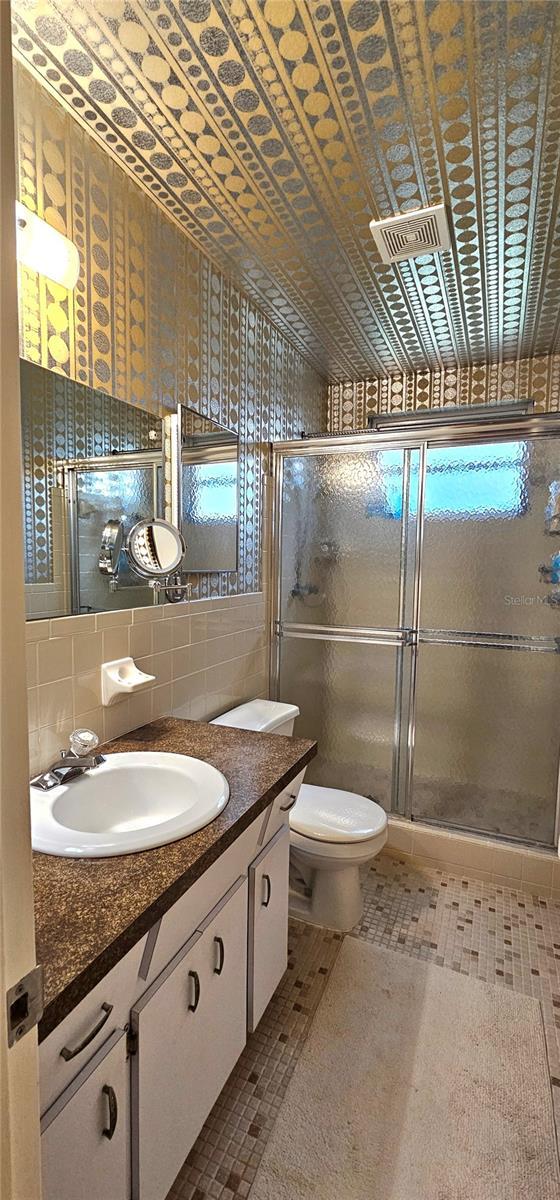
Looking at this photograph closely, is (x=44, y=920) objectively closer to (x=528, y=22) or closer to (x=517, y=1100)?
(x=517, y=1100)

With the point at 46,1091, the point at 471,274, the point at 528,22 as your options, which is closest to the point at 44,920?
the point at 46,1091

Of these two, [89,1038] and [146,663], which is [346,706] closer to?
[146,663]

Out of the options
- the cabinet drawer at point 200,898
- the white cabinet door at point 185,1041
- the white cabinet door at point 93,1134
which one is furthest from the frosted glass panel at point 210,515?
the white cabinet door at point 93,1134

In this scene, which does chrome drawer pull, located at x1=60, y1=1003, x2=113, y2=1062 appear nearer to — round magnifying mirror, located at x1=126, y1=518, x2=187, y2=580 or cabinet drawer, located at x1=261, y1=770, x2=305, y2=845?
cabinet drawer, located at x1=261, y1=770, x2=305, y2=845

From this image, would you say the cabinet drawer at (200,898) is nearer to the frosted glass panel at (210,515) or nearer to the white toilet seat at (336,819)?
the white toilet seat at (336,819)

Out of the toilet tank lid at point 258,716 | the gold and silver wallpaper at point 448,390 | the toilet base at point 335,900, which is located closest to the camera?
the toilet base at point 335,900

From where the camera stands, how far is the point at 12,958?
17.2 inches

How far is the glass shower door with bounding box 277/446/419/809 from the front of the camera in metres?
2.44

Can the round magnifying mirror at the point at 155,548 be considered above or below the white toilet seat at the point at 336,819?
above

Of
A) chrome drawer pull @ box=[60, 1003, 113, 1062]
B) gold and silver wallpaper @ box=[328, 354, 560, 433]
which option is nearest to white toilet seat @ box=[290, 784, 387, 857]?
chrome drawer pull @ box=[60, 1003, 113, 1062]

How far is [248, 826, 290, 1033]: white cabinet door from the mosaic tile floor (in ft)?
0.51

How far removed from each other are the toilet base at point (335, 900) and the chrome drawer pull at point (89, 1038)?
1282mm

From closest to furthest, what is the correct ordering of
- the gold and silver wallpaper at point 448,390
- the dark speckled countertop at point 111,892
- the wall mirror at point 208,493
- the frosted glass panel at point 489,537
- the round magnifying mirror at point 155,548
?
the dark speckled countertop at point 111,892
the round magnifying mirror at point 155,548
the wall mirror at point 208,493
the frosted glass panel at point 489,537
the gold and silver wallpaper at point 448,390

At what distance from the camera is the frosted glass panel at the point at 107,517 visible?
4.60 feet
